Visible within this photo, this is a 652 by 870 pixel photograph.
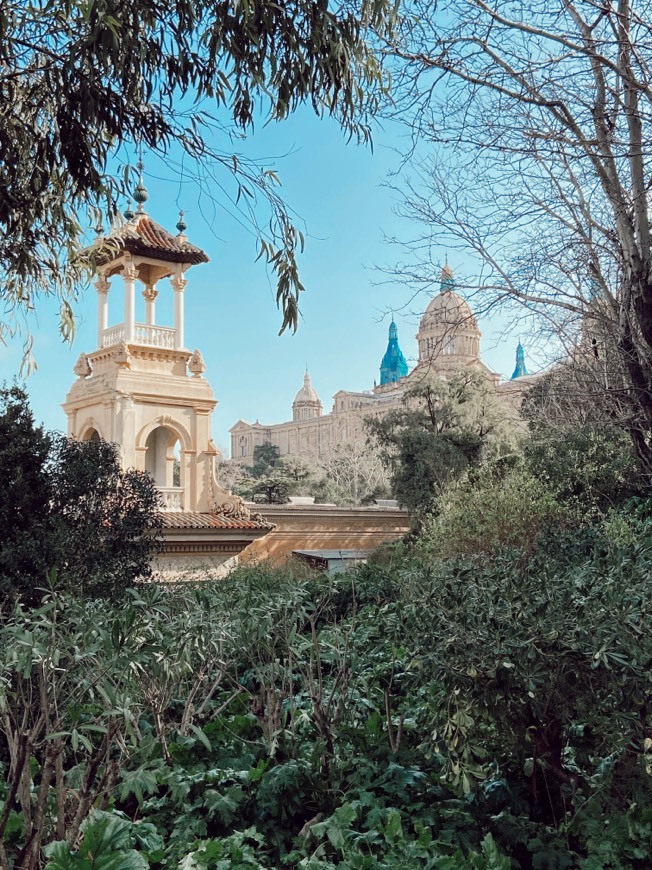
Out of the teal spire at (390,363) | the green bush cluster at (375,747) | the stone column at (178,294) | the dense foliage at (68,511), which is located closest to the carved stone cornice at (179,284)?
the stone column at (178,294)

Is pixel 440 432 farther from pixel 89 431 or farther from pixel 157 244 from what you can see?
pixel 89 431

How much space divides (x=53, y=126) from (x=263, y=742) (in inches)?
207

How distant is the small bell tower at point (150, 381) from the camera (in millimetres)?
15938

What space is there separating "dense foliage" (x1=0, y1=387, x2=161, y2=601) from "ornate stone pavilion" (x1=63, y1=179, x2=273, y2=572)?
6.84 m

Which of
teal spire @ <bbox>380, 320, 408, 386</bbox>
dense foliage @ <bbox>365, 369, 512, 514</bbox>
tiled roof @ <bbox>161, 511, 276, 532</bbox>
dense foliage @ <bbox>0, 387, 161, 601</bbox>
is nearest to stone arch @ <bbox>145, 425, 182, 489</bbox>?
tiled roof @ <bbox>161, 511, 276, 532</bbox>

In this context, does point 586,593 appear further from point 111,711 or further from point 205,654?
point 111,711

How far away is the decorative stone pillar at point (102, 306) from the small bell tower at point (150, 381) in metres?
0.02

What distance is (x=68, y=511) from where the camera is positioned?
7.86 meters

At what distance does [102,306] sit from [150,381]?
2712 millimetres

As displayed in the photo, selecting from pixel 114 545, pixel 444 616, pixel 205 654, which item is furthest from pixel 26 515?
pixel 444 616

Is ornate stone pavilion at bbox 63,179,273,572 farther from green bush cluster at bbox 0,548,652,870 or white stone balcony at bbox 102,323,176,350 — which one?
green bush cluster at bbox 0,548,652,870

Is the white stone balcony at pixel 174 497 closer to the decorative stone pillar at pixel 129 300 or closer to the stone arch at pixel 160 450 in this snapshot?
the stone arch at pixel 160 450

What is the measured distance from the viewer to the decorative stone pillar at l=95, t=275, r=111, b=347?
17.3 metres

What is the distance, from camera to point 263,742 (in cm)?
364
